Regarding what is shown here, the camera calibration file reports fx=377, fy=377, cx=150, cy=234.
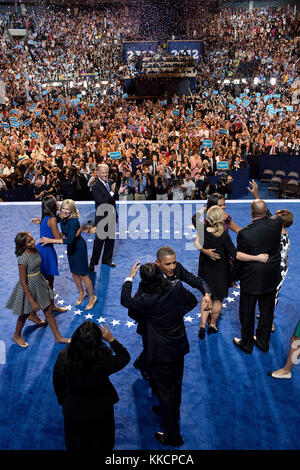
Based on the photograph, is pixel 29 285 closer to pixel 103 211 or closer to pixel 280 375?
pixel 103 211

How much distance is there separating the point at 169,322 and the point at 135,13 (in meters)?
38.2

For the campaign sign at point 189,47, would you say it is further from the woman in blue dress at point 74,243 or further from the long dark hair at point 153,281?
the long dark hair at point 153,281

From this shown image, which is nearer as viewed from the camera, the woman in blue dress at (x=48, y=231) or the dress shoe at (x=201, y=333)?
the dress shoe at (x=201, y=333)

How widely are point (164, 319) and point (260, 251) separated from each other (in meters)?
1.50

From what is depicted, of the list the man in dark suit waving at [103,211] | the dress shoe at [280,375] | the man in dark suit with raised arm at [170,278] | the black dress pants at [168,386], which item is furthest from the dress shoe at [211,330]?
the man in dark suit waving at [103,211]

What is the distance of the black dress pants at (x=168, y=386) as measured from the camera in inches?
120

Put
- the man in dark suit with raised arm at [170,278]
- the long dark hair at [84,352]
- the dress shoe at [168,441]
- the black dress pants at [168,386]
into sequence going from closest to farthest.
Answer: the long dark hair at [84,352], the black dress pants at [168,386], the man in dark suit with raised arm at [170,278], the dress shoe at [168,441]

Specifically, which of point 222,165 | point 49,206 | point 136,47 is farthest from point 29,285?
point 136,47

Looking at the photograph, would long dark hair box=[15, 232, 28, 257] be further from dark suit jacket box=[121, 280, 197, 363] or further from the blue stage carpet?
dark suit jacket box=[121, 280, 197, 363]

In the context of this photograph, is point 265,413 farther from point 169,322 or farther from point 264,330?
point 169,322

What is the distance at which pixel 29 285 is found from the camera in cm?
430

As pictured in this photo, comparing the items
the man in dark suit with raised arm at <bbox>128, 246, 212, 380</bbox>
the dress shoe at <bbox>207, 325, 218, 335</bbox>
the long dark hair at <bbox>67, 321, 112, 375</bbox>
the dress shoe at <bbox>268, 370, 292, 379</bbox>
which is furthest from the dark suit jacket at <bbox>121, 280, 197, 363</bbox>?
the dress shoe at <bbox>207, 325, 218, 335</bbox>

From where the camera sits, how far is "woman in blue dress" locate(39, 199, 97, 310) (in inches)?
189
